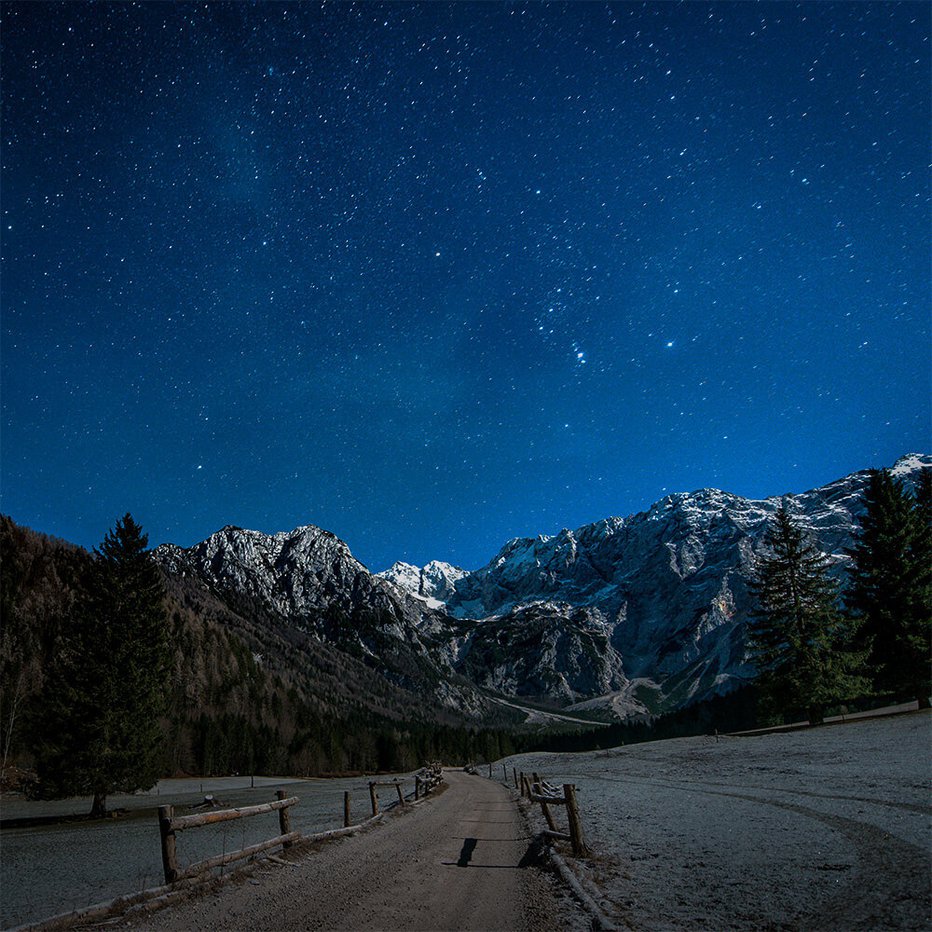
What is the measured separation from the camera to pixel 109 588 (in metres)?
35.7

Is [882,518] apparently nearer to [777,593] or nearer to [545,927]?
[777,593]

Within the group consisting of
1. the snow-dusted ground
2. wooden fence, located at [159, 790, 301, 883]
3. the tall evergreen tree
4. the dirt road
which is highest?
the tall evergreen tree

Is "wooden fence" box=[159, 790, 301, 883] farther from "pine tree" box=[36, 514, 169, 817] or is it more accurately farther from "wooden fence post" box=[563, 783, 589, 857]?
"pine tree" box=[36, 514, 169, 817]

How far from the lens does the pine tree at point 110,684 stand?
31812 millimetres

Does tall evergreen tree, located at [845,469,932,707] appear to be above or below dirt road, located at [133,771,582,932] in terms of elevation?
above

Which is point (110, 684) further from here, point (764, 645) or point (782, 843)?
point (764, 645)

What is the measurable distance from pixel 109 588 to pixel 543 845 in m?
32.8

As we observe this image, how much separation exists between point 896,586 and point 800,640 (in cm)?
748

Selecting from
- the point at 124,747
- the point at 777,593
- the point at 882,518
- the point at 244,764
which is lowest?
the point at 244,764

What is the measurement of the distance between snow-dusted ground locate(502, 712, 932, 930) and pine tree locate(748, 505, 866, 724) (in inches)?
321

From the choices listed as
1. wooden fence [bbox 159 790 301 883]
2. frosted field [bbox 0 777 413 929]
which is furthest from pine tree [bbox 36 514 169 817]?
wooden fence [bbox 159 790 301 883]

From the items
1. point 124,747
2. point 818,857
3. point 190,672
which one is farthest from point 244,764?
point 818,857

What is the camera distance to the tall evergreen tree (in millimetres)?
36688

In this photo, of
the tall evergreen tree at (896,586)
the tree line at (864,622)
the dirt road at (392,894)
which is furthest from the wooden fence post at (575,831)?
the tall evergreen tree at (896,586)
